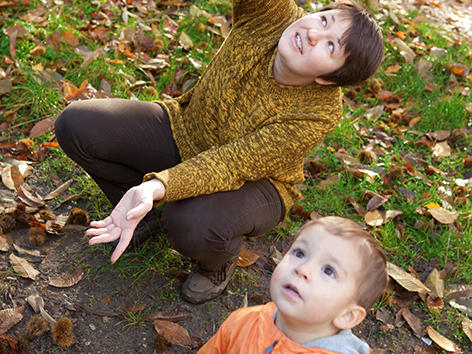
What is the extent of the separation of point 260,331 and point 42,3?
3275mm

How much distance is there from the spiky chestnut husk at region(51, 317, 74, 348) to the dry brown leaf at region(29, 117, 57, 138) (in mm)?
1373

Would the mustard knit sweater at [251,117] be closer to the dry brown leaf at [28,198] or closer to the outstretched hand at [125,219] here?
the outstretched hand at [125,219]

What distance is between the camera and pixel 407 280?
2271 mm

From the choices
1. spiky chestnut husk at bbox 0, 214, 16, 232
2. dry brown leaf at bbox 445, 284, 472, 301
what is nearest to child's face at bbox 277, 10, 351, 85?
dry brown leaf at bbox 445, 284, 472, 301

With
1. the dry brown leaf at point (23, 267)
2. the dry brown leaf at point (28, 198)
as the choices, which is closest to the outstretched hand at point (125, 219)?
the dry brown leaf at point (23, 267)

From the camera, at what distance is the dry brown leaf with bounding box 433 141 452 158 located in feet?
10.4

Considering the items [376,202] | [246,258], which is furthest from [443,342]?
[246,258]

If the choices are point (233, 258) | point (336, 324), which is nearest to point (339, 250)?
point (336, 324)

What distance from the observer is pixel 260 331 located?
1366 millimetres

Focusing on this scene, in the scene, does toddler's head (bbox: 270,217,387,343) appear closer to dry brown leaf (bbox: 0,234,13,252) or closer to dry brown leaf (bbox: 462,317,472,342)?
dry brown leaf (bbox: 462,317,472,342)

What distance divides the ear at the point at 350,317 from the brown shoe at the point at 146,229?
3.84 ft

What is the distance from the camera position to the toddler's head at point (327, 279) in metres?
1.22

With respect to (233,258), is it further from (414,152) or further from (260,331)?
(414,152)

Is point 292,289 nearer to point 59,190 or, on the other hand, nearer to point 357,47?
point 357,47
